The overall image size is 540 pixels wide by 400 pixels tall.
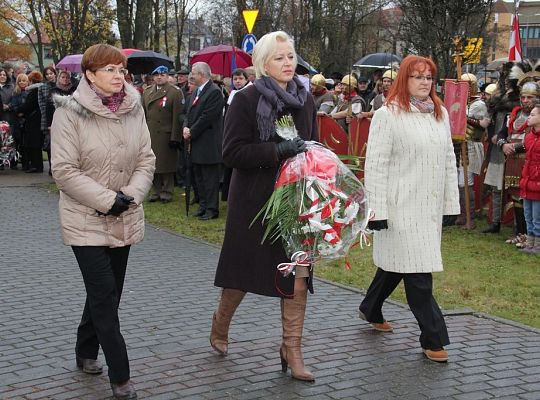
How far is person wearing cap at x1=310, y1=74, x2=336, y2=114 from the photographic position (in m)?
14.6

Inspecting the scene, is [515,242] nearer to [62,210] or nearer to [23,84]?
[62,210]

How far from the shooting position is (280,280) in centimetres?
538

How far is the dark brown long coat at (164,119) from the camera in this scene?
13711 millimetres

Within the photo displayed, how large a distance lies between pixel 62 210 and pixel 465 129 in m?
7.01

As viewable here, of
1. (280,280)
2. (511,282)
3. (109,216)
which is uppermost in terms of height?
(109,216)

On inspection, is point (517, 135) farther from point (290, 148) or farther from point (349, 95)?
point (290, 148)

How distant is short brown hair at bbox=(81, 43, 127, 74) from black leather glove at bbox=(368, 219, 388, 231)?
1915 millimetres

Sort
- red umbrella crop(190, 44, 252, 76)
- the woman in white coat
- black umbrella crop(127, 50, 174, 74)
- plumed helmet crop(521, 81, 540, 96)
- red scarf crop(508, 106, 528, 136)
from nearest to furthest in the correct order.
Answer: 1. the woman in white coat
2. plumed helmet crop(521, 81, 540, 96)
3. red scarf crop(508, 106, 528, 136)
4. red umbrella crop(190, 44, 252, 76)
5. black umbrella crop(127, 50, 174, 74)

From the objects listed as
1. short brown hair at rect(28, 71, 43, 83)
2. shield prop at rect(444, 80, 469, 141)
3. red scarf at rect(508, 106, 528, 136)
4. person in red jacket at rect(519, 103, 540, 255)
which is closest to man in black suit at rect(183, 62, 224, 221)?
shield prop at rect(444, 80, 469, 141)

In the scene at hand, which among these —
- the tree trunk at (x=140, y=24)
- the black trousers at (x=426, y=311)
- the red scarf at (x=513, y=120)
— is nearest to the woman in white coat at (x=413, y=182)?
the black trousers at (x=426, y=311)

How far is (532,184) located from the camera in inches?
392

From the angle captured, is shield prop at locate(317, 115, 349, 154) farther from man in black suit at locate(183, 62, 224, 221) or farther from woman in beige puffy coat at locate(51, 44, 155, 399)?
woman in beige puffy coat at locate(51, 44, 155, 399)

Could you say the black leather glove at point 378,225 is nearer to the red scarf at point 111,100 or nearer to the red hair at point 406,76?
the red hair at point 406,76

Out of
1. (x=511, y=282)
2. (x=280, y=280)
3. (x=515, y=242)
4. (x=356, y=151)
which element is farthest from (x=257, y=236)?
(x=356, y=151)
